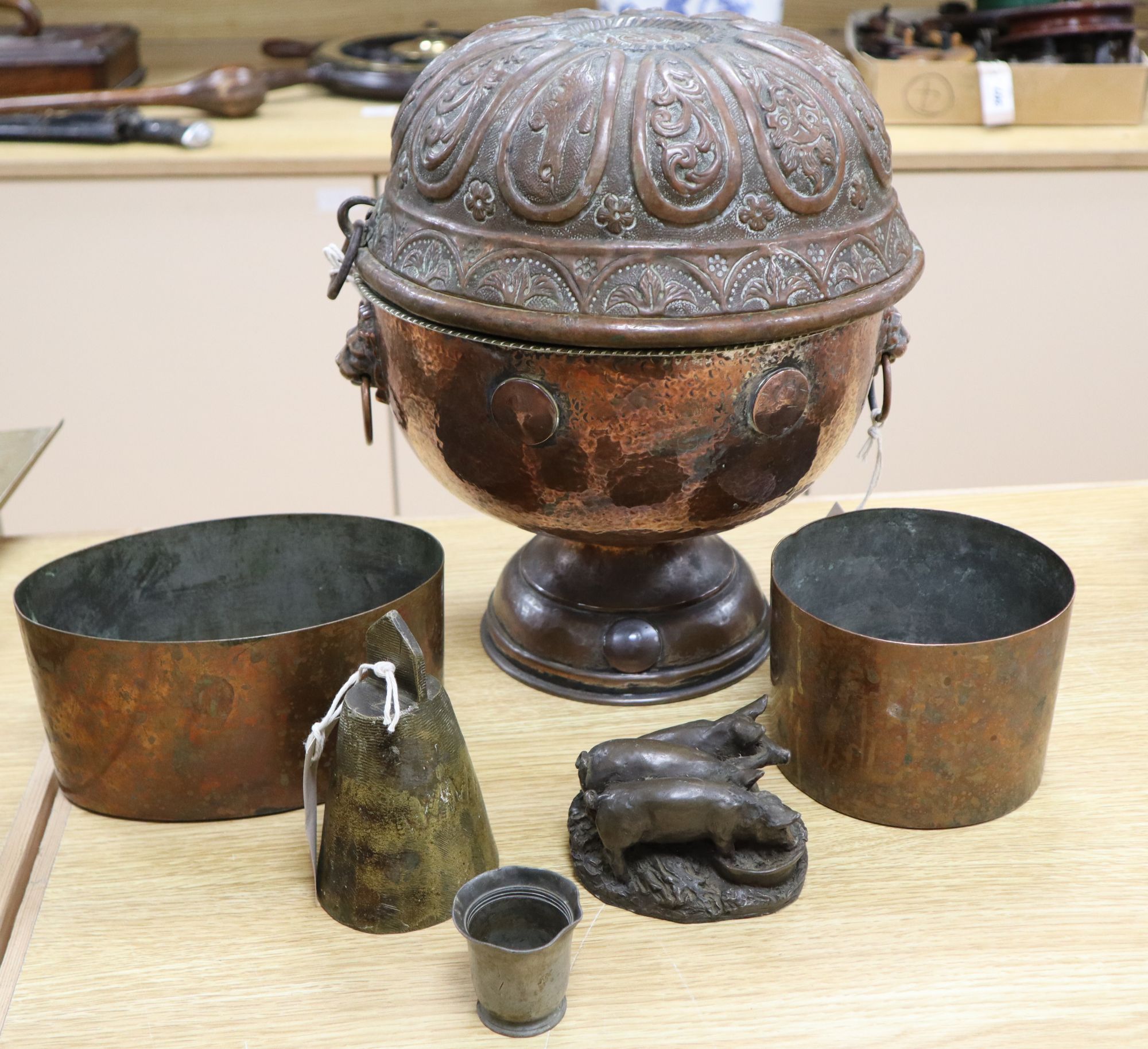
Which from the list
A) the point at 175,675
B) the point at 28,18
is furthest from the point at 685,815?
the point at 28,18

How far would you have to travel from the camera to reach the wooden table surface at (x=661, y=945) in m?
0.94

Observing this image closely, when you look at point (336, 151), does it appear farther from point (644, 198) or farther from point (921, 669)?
point (921, 669)

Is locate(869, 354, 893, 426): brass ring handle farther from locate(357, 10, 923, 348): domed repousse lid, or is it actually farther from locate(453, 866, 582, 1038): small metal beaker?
locate(453, 866, 582, 1038): small metal beaker

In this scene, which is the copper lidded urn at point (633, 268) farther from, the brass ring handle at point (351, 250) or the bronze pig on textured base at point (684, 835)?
the bronze pig on textured base at point (684, 835)

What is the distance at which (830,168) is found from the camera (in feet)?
3.64

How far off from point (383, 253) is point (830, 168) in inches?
16.4

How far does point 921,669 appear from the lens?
1.07 metres

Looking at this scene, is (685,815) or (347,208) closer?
(685,815)

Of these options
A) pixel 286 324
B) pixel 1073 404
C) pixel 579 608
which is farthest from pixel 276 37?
pixel 579 608

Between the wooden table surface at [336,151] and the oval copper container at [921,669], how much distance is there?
115 centimetres

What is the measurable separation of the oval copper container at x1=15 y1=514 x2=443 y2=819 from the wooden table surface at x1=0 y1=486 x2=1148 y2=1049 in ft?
0.11

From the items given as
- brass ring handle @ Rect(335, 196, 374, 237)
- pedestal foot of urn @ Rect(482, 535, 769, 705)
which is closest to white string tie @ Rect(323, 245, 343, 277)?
brass ring handle @ Rect(335, 196, 374, 237)

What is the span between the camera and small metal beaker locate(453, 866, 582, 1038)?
0.90 m

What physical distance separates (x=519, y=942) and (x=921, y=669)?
0.40m
